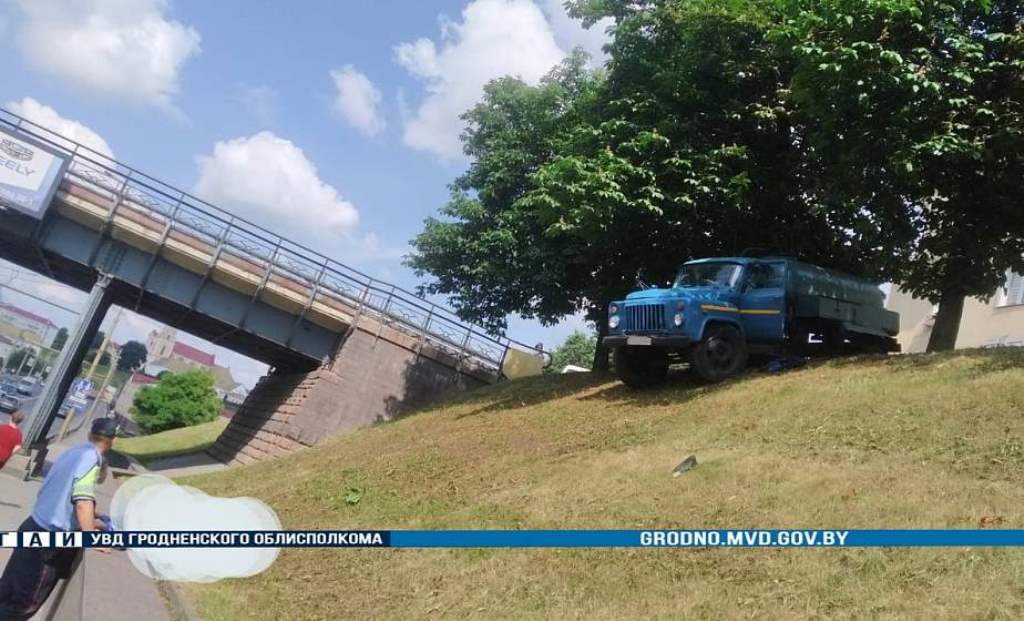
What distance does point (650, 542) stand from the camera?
3854 mm

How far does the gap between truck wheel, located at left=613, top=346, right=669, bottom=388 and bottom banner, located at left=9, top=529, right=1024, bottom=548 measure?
12.5m

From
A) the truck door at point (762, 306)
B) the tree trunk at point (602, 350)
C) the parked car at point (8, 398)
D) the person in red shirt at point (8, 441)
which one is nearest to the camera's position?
the person in red shirt at point (8, 441)

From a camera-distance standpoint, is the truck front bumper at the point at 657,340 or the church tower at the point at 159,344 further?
the church tower at the point at 159,344

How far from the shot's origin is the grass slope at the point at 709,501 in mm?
6082

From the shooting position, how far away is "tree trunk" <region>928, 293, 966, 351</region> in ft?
56.3

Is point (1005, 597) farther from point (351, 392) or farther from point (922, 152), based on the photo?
point (351, 392)

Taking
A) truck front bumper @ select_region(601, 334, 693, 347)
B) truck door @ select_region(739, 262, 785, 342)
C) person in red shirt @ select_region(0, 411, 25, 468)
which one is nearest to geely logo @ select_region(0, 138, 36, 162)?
person in red shirt @ select_region(0, 411, 25, 468)

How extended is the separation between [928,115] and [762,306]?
443 centimetres

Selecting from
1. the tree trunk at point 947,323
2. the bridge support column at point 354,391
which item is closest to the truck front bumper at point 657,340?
the tree trunk at point 947,323

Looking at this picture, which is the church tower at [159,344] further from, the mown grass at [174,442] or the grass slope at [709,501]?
the grass slope at [709,501]

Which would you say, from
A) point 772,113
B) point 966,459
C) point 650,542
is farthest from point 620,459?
point 772,113

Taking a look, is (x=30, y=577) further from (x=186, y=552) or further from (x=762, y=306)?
(x=762, y=306)

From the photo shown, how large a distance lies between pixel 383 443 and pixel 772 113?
37.6ft

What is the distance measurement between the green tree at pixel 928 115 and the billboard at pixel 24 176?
63.3ft
